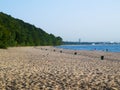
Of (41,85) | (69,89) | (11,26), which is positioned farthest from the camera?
(11,26)

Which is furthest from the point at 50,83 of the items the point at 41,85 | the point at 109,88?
the point at 109,88

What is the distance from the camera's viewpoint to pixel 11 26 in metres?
117

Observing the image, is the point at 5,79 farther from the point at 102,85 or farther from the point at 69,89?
the point at 102,85

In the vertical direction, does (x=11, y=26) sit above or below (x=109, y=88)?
above

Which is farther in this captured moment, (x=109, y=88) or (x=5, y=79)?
(x=5, y=79)

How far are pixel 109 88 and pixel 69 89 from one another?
6.85 ft

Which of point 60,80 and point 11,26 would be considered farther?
point 11,26

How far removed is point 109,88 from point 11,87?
4861mm

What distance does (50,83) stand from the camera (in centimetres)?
1584

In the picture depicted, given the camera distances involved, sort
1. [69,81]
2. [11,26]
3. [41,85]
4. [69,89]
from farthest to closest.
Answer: [11,26], [69,81], [41,85], [69,89]

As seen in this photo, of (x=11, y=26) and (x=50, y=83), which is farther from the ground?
(x=11, y=26)

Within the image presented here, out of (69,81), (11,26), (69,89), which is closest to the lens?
(69,89)

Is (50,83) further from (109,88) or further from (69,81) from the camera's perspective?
(109,88)

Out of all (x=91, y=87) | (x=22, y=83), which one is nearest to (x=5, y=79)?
(x=22, y=83)
